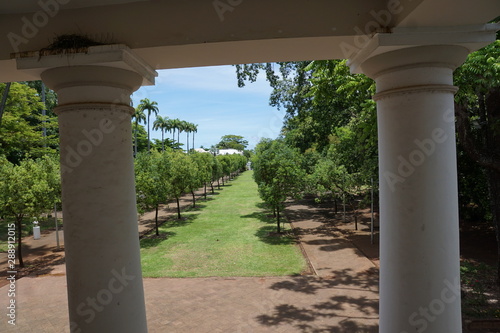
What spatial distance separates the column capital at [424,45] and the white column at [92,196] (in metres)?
1.95

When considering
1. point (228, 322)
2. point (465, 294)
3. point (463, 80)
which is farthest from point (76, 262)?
point (465, 294)

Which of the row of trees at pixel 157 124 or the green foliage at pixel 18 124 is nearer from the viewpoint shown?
the green foliage at pixel 18 124

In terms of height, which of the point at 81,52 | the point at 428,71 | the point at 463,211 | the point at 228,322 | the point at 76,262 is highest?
the point at 81,52

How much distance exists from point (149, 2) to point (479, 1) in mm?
2210

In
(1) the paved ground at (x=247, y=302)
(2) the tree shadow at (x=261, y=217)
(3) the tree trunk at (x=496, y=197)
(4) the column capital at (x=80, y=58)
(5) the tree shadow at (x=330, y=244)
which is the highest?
(4) the column capital at (x=80, y=58)

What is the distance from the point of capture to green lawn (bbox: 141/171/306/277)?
11.5 m

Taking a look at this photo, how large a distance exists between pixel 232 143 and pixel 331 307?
123m

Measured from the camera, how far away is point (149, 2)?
247 centimetres

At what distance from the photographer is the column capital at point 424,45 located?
2295 millimetres

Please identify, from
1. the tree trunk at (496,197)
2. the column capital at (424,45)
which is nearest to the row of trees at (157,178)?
the tree trunk at (496,197)

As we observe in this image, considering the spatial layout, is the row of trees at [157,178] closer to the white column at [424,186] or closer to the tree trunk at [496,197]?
the tree trunk at [496,197]

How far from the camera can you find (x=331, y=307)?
8125mm

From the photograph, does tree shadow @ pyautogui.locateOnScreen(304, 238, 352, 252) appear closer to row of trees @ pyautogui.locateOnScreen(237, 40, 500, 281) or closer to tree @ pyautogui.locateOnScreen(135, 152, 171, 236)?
row of trees @ pyautogui.locateOnScreen(237, 40, 500, 281)

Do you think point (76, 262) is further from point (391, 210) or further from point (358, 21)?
point (358, 21)
